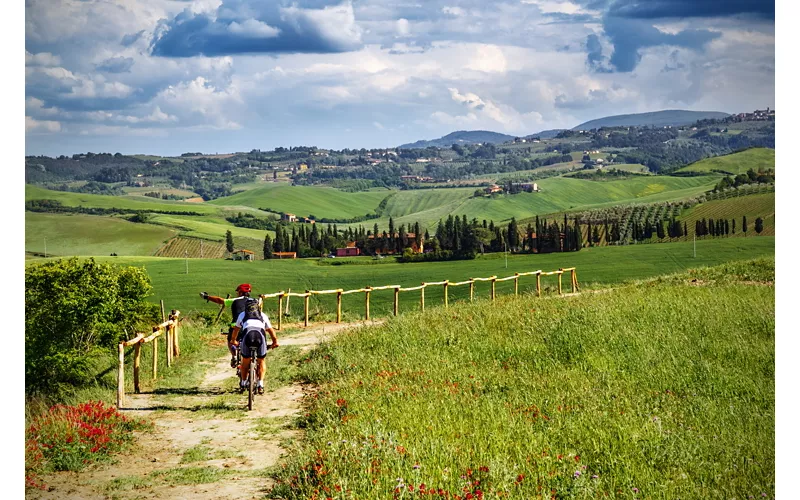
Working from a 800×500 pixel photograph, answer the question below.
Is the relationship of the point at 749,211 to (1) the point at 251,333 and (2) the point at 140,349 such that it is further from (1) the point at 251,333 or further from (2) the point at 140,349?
(2) the point at 140,349

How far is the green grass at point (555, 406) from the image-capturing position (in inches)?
245

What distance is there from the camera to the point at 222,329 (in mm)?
20703

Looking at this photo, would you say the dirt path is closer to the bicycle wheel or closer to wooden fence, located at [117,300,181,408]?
the bicycle wheel

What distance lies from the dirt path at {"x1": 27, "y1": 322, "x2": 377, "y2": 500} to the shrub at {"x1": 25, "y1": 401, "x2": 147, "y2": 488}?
158 mm

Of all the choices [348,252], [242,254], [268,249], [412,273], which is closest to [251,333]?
[412,273]

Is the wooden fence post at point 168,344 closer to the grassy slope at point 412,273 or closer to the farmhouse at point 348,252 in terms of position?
the grassy slope at point 412,273

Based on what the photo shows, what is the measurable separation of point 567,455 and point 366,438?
1859 millimetres

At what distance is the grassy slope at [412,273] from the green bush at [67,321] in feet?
28.0

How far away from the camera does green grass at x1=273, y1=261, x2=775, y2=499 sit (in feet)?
20.5

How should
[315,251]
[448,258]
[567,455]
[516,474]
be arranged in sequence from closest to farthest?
[516,474]
[567,455]
[448,258]
[315,251]

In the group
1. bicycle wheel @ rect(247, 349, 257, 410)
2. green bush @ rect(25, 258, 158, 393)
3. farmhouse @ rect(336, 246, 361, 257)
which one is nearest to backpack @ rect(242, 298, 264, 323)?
bicycle wheel @ rect(247, 349, 257, 410)

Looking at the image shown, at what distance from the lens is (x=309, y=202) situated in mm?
183875
